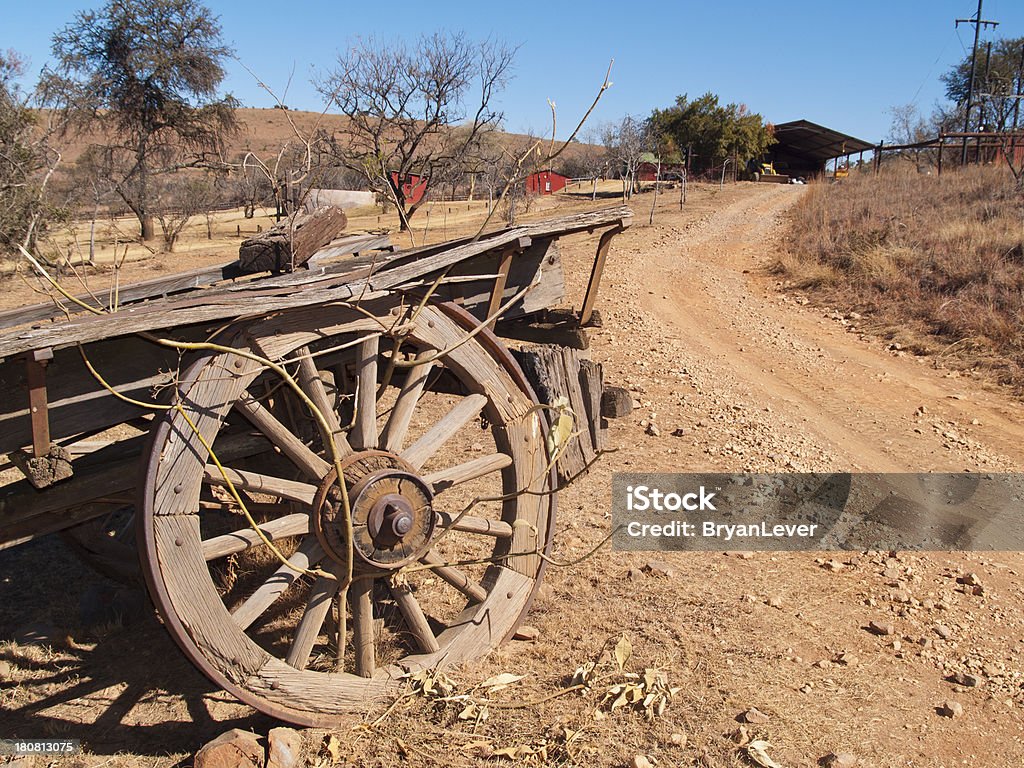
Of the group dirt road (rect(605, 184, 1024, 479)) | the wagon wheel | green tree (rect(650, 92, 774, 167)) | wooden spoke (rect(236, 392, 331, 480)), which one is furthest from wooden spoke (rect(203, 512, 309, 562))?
green tree (rect(650, 92, 774, 167))

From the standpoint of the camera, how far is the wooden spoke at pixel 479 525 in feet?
10.4

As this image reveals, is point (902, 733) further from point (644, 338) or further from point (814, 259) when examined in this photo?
point (814, 259)

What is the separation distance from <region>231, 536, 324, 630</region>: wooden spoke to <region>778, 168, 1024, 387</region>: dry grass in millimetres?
8233

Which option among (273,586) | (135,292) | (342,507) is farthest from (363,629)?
(135,292)

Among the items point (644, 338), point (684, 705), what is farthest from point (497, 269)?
point (644, 338)

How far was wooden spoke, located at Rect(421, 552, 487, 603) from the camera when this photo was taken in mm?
3127

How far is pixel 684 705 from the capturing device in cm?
314

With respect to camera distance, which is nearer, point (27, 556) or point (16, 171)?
point (27, 556)

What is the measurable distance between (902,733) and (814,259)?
39.1 feet

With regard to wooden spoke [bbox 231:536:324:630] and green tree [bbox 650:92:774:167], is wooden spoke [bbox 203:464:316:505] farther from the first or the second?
green tree [bbox 650:92:774:167]

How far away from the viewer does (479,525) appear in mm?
3213

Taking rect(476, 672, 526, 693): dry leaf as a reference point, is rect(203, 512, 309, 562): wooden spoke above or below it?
above

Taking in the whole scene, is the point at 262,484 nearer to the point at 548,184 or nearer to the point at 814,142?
the point at 548,184

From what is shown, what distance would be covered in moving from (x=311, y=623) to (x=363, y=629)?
24 cm
